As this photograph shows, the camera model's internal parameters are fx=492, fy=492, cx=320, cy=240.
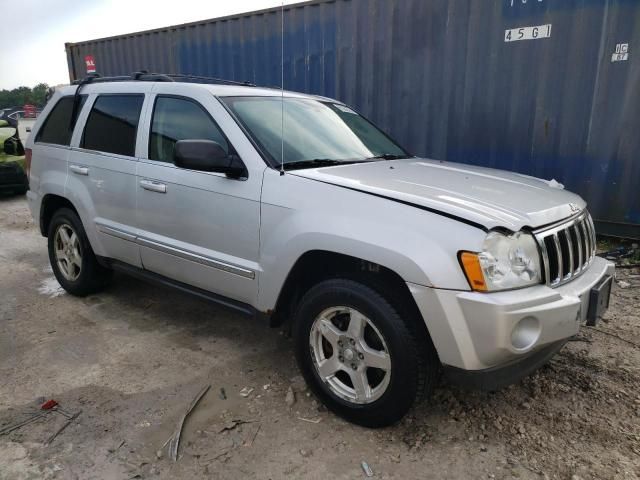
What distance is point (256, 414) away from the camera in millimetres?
2670

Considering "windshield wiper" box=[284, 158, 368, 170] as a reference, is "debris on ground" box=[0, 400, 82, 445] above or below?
below

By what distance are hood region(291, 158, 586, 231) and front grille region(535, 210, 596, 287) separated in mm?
58

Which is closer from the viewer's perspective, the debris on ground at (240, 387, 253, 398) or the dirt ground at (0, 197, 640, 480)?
the dirt ground at (0, 197, 640, 480)

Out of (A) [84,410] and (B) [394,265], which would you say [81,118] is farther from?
(B) [394,265]

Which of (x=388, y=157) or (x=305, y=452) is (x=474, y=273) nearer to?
(x=305, y=452)

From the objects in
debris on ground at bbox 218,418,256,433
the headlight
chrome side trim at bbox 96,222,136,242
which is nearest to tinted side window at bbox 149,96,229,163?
chrome side trim at bbox 96,222,136,242

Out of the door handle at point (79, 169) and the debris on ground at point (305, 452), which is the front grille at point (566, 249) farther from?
the door handle at point (79, 169)

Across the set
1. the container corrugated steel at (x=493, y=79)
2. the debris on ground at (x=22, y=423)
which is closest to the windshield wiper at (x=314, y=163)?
the debris on ground at (x=22, y=423)

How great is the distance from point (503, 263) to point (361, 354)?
821mm

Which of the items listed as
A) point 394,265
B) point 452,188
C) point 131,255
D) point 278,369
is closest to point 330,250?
point 394,265

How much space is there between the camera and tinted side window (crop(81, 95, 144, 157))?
141 inches

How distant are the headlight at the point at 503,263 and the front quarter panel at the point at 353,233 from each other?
4cm

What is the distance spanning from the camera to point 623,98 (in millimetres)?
5027

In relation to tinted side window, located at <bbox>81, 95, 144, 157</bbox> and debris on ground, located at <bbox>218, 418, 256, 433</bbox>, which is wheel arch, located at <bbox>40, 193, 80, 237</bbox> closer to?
tinted side window, located at <bbox>81, 95, 144, 157</bbox>
